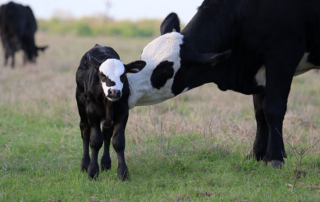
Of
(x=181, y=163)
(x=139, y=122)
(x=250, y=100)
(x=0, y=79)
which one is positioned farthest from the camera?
(x=0, y=79)

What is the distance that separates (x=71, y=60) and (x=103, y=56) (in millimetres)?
12697

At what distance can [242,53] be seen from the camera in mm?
5113

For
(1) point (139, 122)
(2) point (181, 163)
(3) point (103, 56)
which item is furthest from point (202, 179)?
(1) point (139, 122)

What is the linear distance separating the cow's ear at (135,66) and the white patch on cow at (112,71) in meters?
0.09

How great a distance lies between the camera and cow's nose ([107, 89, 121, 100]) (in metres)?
4.06

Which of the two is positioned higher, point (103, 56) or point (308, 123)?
point (103, 56)

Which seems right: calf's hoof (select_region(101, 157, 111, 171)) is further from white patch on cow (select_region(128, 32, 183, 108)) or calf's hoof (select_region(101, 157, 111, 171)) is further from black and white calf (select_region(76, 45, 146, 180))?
white patch on cow (select_region(128, 32, 183, 108))

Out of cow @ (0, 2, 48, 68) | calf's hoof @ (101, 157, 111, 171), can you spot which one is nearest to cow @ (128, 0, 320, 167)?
calf's hoof @ (101, 157, 111, 171)

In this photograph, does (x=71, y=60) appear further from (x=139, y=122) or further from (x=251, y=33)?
(x=251, y=33)

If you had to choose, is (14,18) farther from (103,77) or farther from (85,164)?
(103,77)

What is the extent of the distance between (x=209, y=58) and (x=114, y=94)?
1.16 metres

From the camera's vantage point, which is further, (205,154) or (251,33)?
(205,154)

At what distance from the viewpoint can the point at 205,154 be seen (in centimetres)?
545

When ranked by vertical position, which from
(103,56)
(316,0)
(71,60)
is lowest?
(71,60)
